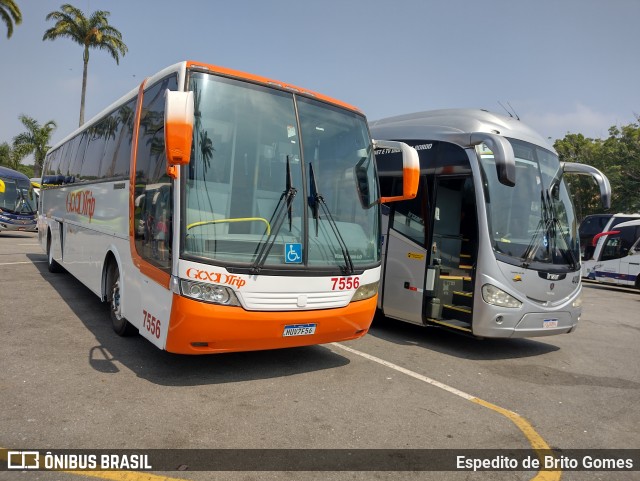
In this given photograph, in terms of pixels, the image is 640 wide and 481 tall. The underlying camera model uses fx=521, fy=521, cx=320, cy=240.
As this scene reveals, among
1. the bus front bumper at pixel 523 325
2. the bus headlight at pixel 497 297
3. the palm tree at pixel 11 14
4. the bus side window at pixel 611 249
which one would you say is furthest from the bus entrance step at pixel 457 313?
the palm tree at pixel 11 14

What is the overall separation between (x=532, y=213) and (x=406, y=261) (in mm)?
1913

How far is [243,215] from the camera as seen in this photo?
16.5ft

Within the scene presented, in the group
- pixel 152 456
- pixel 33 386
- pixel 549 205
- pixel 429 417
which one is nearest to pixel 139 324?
pixel 33 386

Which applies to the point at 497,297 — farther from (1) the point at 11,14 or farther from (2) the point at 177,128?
(1) the point at 11,14

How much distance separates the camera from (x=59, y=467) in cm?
348

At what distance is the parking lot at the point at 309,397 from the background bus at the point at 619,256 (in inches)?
518

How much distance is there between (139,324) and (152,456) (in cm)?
227

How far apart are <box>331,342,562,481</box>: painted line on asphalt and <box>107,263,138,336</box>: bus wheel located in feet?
8.88

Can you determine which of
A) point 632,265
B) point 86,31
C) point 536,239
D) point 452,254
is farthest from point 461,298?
point 86,31

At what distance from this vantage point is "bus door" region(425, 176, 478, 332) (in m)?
7.43

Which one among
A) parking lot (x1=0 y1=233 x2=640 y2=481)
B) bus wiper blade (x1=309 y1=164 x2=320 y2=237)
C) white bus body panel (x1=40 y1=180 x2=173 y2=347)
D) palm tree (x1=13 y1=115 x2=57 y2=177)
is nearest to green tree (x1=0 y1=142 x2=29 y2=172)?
palm tree (x1=13 y1=115 x2=57 y2=177)

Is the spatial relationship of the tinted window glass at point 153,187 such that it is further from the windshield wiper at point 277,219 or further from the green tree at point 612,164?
the green tree at point 612,164

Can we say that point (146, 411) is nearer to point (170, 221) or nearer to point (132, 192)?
point (170, 221)

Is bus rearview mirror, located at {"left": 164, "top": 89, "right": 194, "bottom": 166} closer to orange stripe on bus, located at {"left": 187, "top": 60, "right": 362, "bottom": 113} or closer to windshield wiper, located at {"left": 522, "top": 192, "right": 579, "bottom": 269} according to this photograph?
orange stripe on bus, located at {"left": 187, "top": 60, "right": 362, "bottom": 113}
